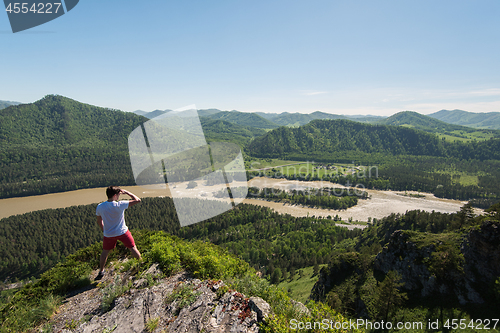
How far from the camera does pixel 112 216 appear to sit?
5.61m

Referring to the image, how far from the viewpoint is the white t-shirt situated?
216 inches

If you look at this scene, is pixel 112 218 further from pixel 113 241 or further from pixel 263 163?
pixel 263 163

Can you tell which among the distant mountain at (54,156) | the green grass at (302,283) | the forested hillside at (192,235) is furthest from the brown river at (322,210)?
the green grass at (302,283)

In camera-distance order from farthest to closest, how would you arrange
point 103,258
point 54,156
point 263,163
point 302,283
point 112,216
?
point 263,163 → point 54,156 → point 302,283 → point 103,258 → point 112,216

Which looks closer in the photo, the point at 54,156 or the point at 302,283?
the point at 302,283

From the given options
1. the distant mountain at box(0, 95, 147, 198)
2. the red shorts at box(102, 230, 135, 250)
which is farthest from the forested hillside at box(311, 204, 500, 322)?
the distant mountain at box(0, 95, 147, 198)

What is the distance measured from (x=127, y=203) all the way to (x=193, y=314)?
122 inches

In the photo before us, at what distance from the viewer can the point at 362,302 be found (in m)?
20.5

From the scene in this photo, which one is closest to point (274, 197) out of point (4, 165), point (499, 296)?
point (499, 296)

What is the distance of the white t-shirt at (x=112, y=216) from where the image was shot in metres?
5.49

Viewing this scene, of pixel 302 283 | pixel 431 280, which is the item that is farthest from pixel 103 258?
pixel 302 283

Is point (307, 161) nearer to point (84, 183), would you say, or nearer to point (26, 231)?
point (84, 183)

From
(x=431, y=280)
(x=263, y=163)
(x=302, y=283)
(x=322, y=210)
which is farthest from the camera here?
(x=263, y=163)

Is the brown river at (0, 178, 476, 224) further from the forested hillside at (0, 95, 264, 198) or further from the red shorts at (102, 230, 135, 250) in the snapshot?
the red shorts at (102, 230, 135, 250)
